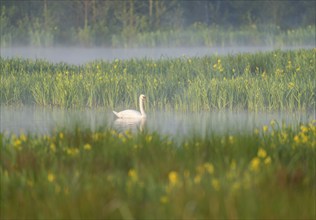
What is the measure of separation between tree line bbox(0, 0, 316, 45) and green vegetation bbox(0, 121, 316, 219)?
40112 mm

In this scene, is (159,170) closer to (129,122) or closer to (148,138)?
(148,138)

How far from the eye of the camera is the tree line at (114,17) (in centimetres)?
5284

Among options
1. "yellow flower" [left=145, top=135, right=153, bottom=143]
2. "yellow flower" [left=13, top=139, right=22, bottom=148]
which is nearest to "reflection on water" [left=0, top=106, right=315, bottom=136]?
"yellow flower" [left=145, top=135, right=153, bottom=143]

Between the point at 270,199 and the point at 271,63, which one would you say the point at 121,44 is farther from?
the point at 270,199

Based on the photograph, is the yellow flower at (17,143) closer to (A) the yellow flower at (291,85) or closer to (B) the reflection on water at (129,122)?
(B) the reflection on water at (129,122)

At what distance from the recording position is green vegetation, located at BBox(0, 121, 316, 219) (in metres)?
7.08

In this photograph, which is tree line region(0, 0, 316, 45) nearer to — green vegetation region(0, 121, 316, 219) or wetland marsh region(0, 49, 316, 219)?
wetland marsh region(0, 49, 316, 219)

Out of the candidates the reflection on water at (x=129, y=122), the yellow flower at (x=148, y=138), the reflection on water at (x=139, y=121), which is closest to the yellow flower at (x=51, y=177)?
the yellow flower at (x=148, y=138)

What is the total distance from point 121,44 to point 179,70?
30.5 m

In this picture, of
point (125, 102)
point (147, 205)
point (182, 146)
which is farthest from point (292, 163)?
point (125, 102)

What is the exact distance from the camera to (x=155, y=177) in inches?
324

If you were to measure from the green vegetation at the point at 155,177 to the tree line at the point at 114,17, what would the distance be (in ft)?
132

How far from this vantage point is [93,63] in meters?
24.8

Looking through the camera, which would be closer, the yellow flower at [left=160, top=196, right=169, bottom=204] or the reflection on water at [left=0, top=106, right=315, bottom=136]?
the yellow flower at [left=160, top=196, right=169, bottom=204]
